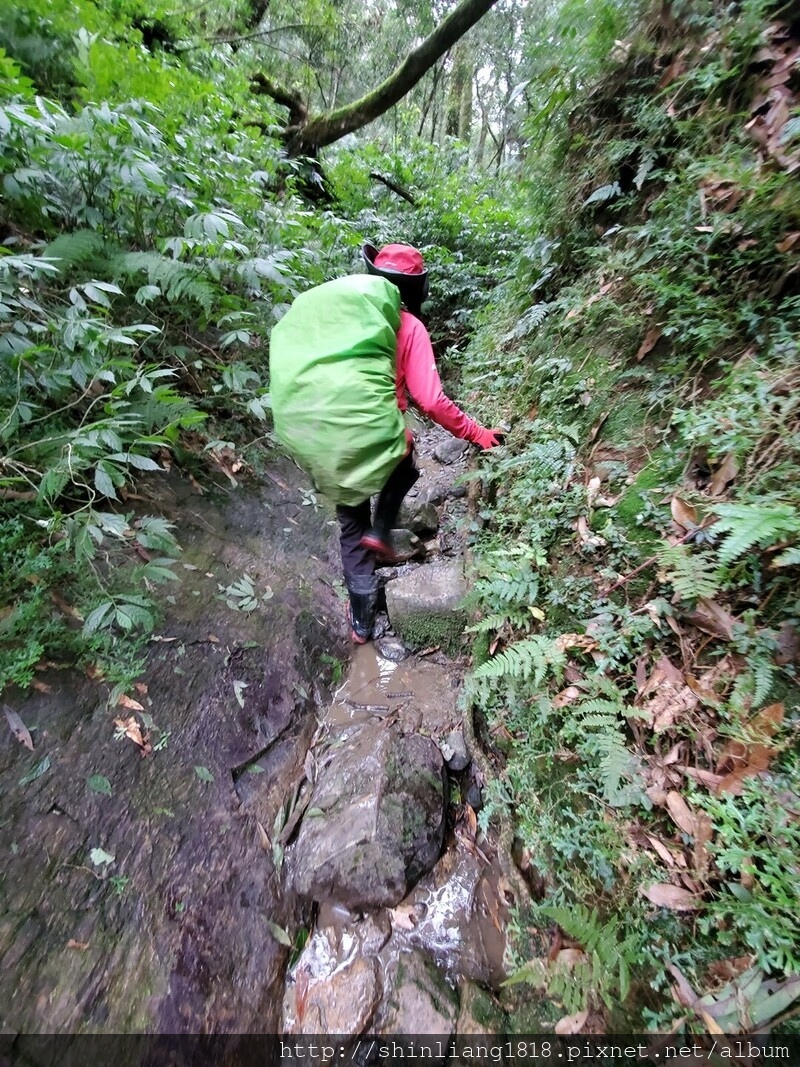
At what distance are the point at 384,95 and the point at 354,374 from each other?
921 cm

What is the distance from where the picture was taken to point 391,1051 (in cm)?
220

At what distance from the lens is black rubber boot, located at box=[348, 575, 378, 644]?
4.00m

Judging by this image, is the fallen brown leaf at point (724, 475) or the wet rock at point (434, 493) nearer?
the fallen brown leaf at point (724, 475)

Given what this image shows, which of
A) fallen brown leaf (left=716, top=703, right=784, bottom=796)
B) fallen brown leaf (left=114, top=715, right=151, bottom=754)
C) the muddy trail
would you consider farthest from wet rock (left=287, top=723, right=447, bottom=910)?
fallen brown leaf (left=716, top=703, right=784, bottom=796)

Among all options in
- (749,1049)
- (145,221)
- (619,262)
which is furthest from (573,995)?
(145,221)

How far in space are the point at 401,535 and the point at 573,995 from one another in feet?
11.5

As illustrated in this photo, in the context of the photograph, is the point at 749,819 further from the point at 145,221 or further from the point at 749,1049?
the point at 145,221

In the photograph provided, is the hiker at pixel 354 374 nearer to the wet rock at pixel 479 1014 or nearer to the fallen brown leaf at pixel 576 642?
the fallen brown leaf at pixel 576 642

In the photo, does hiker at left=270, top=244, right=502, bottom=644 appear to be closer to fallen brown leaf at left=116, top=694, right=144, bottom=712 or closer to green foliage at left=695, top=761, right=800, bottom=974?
fallen brown leaf at left=116, top=694, right=144, bottom=712

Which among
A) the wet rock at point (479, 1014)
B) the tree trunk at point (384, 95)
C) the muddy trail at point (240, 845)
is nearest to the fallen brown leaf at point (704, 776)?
the muddy trail at point (240, 845)

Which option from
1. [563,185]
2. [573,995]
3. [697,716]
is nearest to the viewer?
[573,995]

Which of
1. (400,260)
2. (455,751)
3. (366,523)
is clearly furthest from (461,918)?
(400,260)

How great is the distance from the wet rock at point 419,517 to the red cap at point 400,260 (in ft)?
7.67

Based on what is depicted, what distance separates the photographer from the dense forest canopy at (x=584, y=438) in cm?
190
